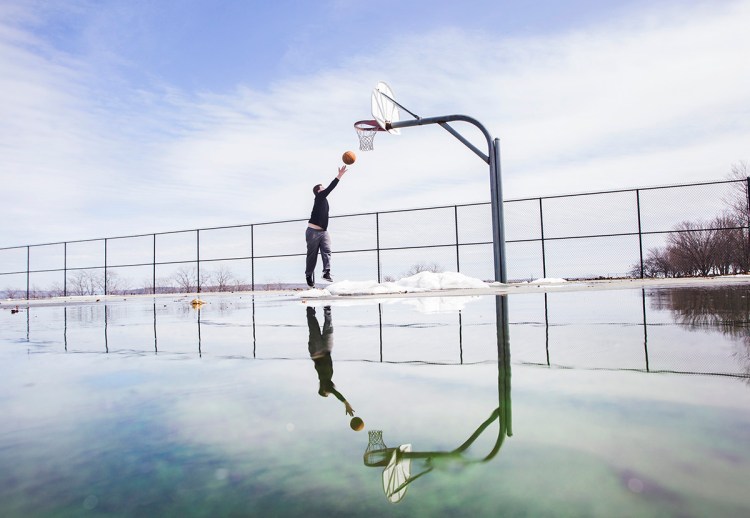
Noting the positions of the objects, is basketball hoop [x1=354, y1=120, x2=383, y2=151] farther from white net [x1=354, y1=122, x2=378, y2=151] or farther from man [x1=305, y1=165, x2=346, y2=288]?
man [x1=305, y1=165, x2=346, y2=288]

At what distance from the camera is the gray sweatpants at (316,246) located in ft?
34.5

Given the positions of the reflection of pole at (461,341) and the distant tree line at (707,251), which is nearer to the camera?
the reflection of pole at (461,341)

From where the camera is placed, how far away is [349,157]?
995cm

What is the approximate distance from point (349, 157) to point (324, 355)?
7.90 meters

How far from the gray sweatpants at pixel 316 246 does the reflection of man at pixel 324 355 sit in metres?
6.30

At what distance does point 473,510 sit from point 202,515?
18.1 inches

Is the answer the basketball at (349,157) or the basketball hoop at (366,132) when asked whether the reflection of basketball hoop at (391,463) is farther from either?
the basketball hoop at (366,132)

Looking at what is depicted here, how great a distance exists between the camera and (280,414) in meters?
1.43

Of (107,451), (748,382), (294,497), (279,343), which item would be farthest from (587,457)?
(279,343)

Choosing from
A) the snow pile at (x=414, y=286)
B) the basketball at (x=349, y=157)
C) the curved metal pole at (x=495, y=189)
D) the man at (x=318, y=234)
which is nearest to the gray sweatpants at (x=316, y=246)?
the man at (x=318, y=234)

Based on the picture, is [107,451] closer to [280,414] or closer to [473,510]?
[280,414]

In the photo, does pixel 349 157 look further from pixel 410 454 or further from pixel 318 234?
pixel 410 454

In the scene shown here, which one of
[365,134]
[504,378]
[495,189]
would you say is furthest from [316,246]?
[504,378]


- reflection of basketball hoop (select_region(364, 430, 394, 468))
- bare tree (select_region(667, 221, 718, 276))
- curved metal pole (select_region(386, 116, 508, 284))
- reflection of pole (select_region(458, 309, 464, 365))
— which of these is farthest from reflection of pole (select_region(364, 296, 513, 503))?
bare tree (select_region(667, 221, 718, 276))
